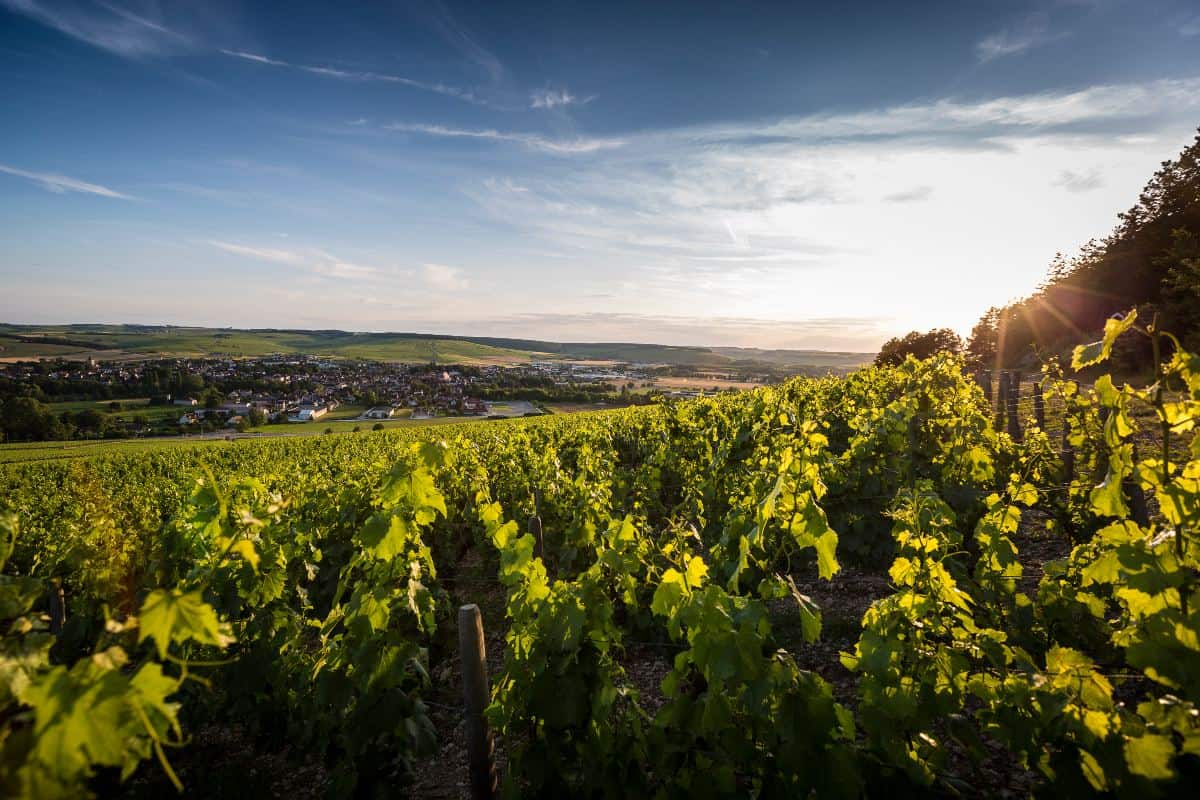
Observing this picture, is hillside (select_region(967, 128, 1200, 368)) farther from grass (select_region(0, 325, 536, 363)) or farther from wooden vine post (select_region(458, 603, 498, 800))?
grass (select_region(0, 325, 536, 363))

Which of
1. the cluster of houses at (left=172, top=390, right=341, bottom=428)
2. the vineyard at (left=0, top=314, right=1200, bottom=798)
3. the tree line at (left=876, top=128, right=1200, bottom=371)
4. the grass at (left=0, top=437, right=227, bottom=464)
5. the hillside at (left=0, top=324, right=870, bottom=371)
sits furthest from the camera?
the hillside at (left=0, top=324, right=870, bottom=371)

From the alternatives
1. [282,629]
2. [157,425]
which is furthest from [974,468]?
[157,425]

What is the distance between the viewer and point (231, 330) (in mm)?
171250

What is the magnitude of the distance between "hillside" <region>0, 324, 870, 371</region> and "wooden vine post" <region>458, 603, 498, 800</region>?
124273 mm

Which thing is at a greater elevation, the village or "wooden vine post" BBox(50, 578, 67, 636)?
"wooden vine post" BBox(50, 578, 67, 636)

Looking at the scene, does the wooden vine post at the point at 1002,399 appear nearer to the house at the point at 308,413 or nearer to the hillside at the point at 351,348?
the house at the point at 308,413

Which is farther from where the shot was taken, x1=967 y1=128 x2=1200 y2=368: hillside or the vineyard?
x1=967 y1=128 x2=1200 y2=368: hillside

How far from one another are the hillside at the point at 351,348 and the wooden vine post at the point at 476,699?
124273 millimetres

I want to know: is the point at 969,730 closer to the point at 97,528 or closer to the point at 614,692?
the point at 614,692

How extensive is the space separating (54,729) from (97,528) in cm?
671

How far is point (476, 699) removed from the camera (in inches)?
125

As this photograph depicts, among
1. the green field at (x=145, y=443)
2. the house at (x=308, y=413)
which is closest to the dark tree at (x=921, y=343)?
the green field at (x=145, y=443)

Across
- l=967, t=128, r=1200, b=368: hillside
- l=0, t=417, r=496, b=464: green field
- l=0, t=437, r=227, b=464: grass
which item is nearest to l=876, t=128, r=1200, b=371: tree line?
l=967, t=128, r=1200, b=368: hillside

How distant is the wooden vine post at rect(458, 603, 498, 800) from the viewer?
3.12 metres
